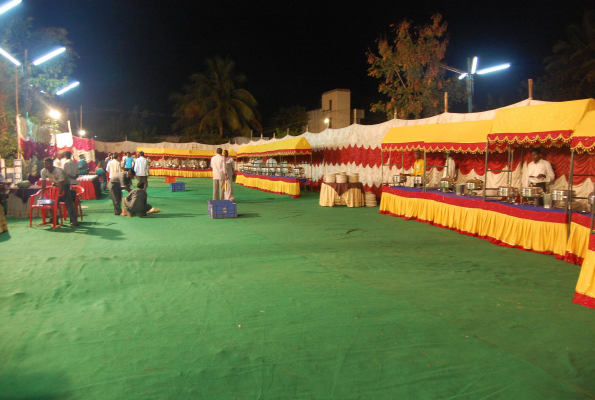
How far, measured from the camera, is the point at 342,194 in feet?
44.4

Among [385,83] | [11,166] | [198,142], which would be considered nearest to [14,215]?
[11,166]

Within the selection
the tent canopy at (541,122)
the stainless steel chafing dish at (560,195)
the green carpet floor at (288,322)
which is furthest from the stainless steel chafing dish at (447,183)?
the stainless steel chafing dish at (560,195)

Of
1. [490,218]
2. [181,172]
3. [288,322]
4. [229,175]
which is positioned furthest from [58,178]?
[181,172]

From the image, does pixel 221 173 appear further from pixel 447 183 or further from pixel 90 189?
pixel 447 183

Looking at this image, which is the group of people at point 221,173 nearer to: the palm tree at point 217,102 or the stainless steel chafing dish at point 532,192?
the stainless steel chafing dish at point 532,192

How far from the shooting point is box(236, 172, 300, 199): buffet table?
16.4 meters

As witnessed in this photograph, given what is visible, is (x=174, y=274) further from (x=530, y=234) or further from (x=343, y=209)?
(x=343, y=209)

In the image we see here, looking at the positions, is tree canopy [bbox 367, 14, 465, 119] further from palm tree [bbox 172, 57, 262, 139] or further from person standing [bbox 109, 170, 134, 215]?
palm tree [bbox 172, 57, 262, 139]

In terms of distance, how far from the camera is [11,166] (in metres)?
12.1

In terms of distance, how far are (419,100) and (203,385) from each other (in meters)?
17.3

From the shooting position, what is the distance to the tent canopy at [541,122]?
6320mm

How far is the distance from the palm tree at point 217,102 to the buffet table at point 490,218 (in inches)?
1172

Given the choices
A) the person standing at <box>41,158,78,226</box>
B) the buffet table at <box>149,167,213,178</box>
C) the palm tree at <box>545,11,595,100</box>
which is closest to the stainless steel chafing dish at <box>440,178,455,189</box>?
the person standing at <box>41,158,78,226</box>

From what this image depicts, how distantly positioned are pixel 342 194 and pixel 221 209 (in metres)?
4.62
